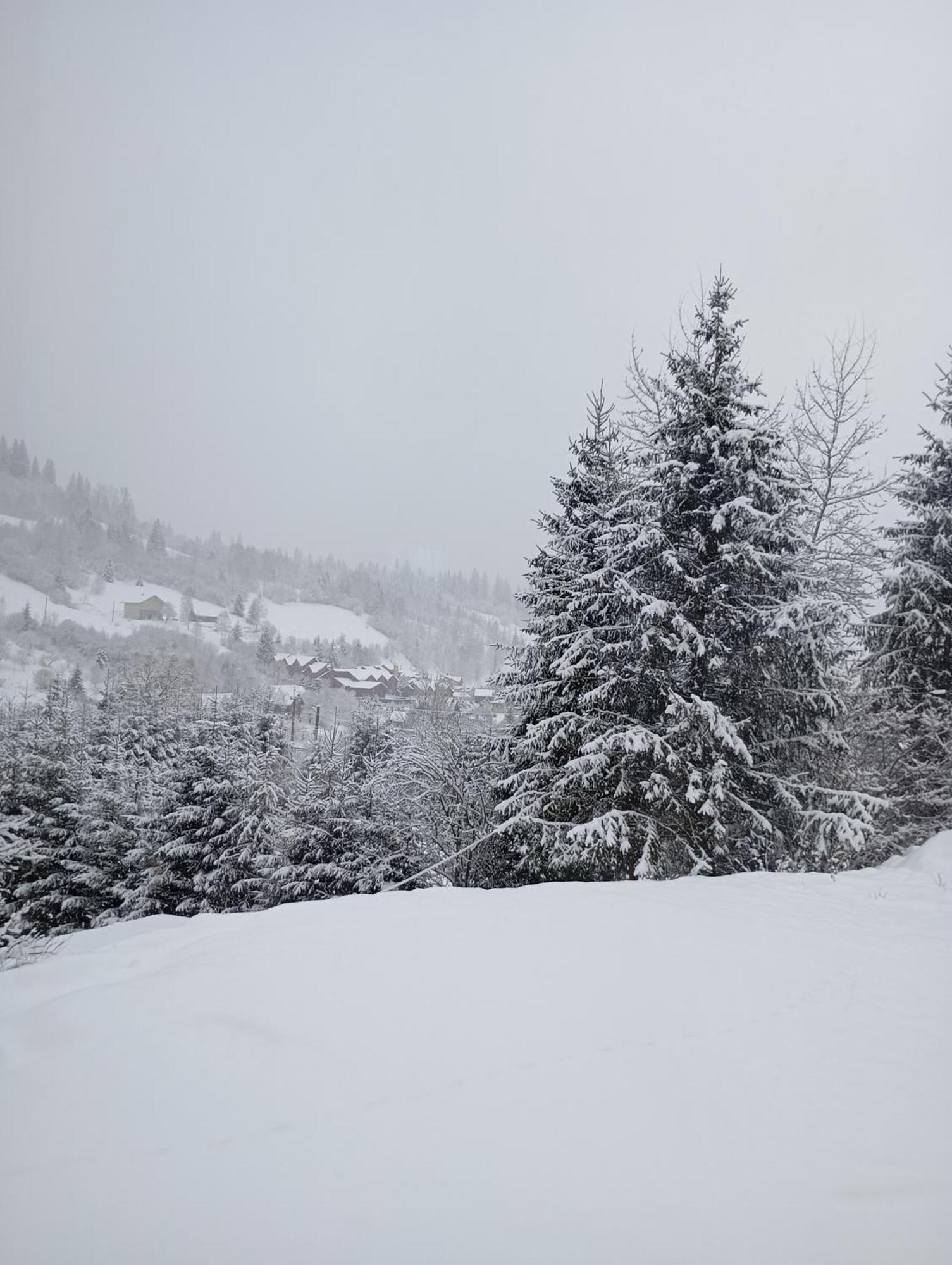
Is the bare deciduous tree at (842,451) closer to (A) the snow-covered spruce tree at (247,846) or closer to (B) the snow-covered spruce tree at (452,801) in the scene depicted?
(B) the snow-covered spruce tree at (452,801)

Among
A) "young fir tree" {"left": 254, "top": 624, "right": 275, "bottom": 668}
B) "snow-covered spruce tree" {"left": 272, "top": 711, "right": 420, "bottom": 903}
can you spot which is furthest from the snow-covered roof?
"snow-covered spruce tree" {"left": 272, "top": 711, "right": 420, "bottom": 903}

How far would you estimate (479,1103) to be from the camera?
262 cm

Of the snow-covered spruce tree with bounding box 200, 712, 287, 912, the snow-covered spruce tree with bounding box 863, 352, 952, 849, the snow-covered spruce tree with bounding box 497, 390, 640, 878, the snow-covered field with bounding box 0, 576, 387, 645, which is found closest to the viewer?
the snow-covered spruce tree with bounding box 497, 390, 640, 878

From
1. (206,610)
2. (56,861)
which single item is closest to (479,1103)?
(56,861)

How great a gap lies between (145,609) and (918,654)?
310 feet

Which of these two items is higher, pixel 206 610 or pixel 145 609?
pixel 206 610

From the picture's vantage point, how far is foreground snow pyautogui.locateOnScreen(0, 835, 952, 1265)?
205 centimetres

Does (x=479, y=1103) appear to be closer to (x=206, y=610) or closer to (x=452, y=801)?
(x=452, y=801)

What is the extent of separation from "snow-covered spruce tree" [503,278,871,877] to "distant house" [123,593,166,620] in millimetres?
83802

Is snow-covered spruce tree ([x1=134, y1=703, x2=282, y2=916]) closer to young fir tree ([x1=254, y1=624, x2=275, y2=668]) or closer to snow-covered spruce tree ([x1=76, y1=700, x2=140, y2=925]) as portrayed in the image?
snow-covered spruce tree ([x1=76, y1=700, x2=140, y2=925])

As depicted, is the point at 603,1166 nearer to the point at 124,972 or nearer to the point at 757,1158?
the point at 757,1158

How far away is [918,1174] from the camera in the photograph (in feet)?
7.33

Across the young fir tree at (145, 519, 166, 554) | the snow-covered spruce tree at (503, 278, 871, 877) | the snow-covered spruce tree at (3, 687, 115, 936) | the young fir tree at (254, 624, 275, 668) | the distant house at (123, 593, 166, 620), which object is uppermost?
the young fir tree at (145, 519, 166, 554)

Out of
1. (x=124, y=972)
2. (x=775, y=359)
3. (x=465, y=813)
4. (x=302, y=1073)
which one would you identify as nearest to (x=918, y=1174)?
(x=302, y=1073)
